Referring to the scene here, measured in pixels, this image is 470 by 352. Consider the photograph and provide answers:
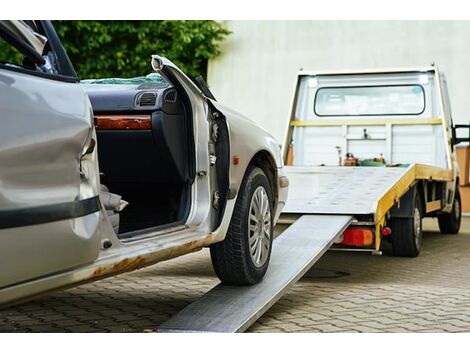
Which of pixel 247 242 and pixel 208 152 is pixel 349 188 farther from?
pixel 208 152

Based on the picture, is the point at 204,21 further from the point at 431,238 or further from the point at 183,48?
the point at 431,238

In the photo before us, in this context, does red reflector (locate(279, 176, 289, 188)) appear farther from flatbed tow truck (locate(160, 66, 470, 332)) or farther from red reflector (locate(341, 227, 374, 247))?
red reflector (locate(341, 227, 374, 247))

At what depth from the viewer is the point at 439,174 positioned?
9273mm

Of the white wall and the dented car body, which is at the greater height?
the white wall

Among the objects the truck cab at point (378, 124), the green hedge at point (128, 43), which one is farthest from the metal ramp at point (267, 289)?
the green hedge at point (128, 43)

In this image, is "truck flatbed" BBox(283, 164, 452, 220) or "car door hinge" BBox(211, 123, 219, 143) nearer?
"car door hinge" BBox(211, 123, 219, 143)

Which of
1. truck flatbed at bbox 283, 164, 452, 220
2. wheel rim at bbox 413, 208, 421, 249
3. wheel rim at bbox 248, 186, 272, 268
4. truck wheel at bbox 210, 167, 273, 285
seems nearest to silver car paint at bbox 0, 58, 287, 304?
truck wheel at bbox 210, 167, 273, 285

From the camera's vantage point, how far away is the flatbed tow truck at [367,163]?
6.78 m

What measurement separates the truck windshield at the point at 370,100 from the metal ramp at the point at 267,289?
355cm

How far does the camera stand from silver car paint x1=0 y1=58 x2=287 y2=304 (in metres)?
3.32

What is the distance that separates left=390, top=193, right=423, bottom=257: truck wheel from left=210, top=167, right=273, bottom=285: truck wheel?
299 cm

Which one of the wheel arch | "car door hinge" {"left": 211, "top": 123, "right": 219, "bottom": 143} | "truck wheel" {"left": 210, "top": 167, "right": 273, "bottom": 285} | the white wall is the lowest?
"truck wheel" {"left": 210, "top": 167, "right": 273, "bottom": 285}

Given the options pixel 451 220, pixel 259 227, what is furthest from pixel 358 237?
pixel 451 220

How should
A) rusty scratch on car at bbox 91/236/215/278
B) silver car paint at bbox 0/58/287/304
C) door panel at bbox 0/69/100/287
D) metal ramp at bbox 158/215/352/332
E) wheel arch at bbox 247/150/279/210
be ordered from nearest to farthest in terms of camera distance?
1. door panel at bbox 0/69/100/287
2. silver car paint at bbox 0/58/287/304
3. rusty scratch on car at bbox 91/236/215/278
4. metal ramp at bbox 158/215/352/332
5. wheel arch at bbox 247/150/279/210
